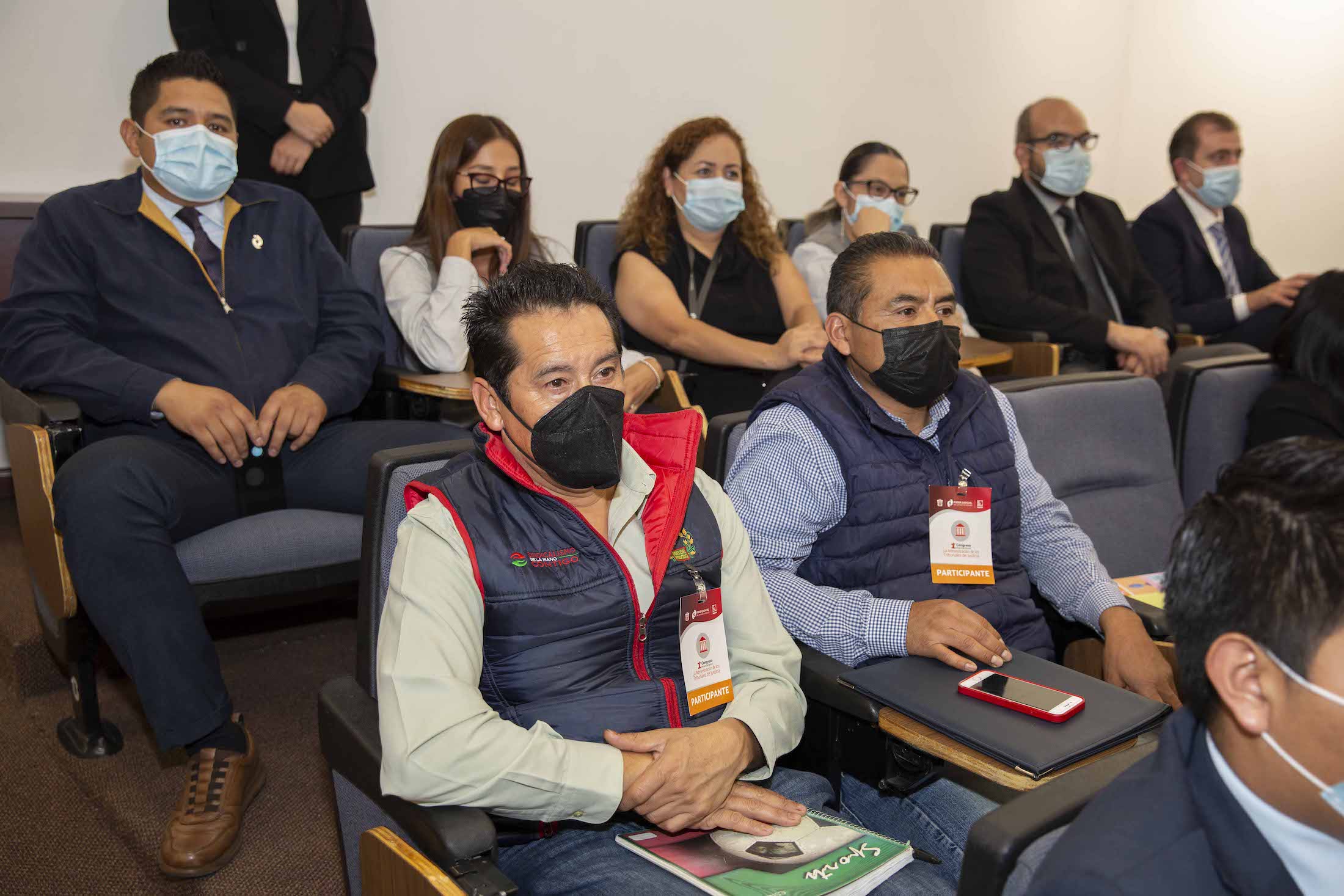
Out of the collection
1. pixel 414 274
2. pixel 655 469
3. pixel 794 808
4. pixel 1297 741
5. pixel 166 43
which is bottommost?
pixel 794 808

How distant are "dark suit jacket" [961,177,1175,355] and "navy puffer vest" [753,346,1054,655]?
6.85 ft

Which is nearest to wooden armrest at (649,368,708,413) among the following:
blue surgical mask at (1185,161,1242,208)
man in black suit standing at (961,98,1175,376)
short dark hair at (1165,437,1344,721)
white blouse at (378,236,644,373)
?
white blouse at (378,236,644,373)

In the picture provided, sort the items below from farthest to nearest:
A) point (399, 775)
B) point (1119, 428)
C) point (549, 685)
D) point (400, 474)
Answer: point (1119, 428) → point (400, 474) → point (549, 685) → point (399, 775)

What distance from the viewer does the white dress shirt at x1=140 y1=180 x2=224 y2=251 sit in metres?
2.57

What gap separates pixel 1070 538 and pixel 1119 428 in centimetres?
43

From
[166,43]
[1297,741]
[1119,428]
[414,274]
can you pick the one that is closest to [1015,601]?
[1119,428]

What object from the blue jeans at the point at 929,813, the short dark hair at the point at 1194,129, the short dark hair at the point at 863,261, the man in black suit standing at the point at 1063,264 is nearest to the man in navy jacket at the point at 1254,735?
the blue jeans at the point at 929,813

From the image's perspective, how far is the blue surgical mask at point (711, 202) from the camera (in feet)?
11.0

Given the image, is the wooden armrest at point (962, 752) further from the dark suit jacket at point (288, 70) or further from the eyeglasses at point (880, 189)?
the dark suit jacket at point (288, 70)

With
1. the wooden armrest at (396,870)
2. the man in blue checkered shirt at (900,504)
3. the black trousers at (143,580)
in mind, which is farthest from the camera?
the black trousers at (143,580)

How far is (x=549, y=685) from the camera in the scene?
1433 mm

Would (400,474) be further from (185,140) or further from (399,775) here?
(185,140)

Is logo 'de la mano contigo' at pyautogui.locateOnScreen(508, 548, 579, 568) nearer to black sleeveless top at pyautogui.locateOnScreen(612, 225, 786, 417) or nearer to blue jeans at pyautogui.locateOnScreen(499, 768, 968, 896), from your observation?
blue jeans at pyautogui.locateOnScreen(499, 768, 968, 896)

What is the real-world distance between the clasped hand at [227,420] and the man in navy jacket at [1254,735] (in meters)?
1.91
